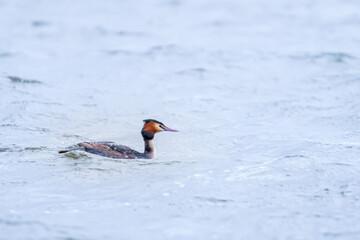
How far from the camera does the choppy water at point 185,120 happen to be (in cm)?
791

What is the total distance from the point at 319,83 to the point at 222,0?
1174 centimetres

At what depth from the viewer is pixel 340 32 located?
20500 mm

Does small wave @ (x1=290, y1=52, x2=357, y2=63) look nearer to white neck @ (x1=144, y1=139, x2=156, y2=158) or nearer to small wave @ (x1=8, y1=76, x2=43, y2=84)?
small wave @ (x1=8, y1=76, x2=43, y2=84)

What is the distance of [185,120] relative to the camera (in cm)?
1245

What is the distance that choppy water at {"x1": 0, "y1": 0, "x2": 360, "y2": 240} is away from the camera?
7.91m

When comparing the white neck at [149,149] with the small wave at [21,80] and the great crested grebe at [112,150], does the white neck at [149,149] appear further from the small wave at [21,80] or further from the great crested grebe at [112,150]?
the small wave at [21,80]

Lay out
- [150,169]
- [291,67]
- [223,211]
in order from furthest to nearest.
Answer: [291,67] < [150,169] < [223,211]

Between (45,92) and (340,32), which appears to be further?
(340,32)

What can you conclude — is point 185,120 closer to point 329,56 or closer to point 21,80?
point 21,80

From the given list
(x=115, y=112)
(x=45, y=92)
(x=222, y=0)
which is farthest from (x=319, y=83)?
(x=222, y=0)

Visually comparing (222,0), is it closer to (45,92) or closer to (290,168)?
(45,92)

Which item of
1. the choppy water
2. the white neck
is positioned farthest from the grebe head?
the choppy water

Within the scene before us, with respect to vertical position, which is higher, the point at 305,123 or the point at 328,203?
the point at 305,123

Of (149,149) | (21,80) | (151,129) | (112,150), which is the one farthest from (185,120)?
(21,80)
